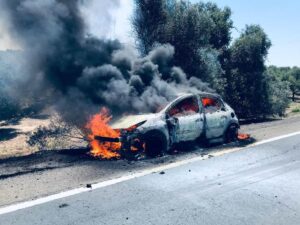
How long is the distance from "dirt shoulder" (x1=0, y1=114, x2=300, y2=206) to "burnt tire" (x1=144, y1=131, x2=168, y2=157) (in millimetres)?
232

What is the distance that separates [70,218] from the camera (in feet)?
17.3

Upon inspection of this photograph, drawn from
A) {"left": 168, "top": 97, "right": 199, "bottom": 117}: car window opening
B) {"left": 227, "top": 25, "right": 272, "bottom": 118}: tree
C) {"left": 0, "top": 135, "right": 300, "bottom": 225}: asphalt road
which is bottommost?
{"left": 0, "top": 135, "right": 300, "bottom": 225}: asphalt road

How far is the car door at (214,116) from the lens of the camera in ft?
33.3

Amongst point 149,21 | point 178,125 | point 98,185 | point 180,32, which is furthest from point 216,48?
point 98,185

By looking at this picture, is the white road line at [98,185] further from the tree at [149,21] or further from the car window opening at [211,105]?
the tree at [149,21]

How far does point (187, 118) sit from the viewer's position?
9523 millimetres

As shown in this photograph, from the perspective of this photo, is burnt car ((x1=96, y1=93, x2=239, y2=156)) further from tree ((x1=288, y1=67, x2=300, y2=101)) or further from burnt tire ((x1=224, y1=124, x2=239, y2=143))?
tree ((x1=288, y1=67, x2=300, y2=101))

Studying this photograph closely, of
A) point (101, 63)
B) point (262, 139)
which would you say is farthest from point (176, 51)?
point (262, 139)

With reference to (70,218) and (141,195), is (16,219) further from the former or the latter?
(141,195)

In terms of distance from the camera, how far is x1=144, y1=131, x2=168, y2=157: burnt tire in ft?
29.2

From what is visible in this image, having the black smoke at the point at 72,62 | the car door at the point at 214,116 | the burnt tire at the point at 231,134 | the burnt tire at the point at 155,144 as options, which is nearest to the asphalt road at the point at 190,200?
the burnt tire at the point at 155,144

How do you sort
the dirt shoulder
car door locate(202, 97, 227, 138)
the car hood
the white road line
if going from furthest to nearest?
car door locate(202, 97, 227, 138), the car hood, the dirt shoulder, the white road line

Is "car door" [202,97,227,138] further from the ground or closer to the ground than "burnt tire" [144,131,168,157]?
further from the ground

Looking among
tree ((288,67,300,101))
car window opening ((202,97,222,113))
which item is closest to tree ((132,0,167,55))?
car window opening ((202,97,222,113))
